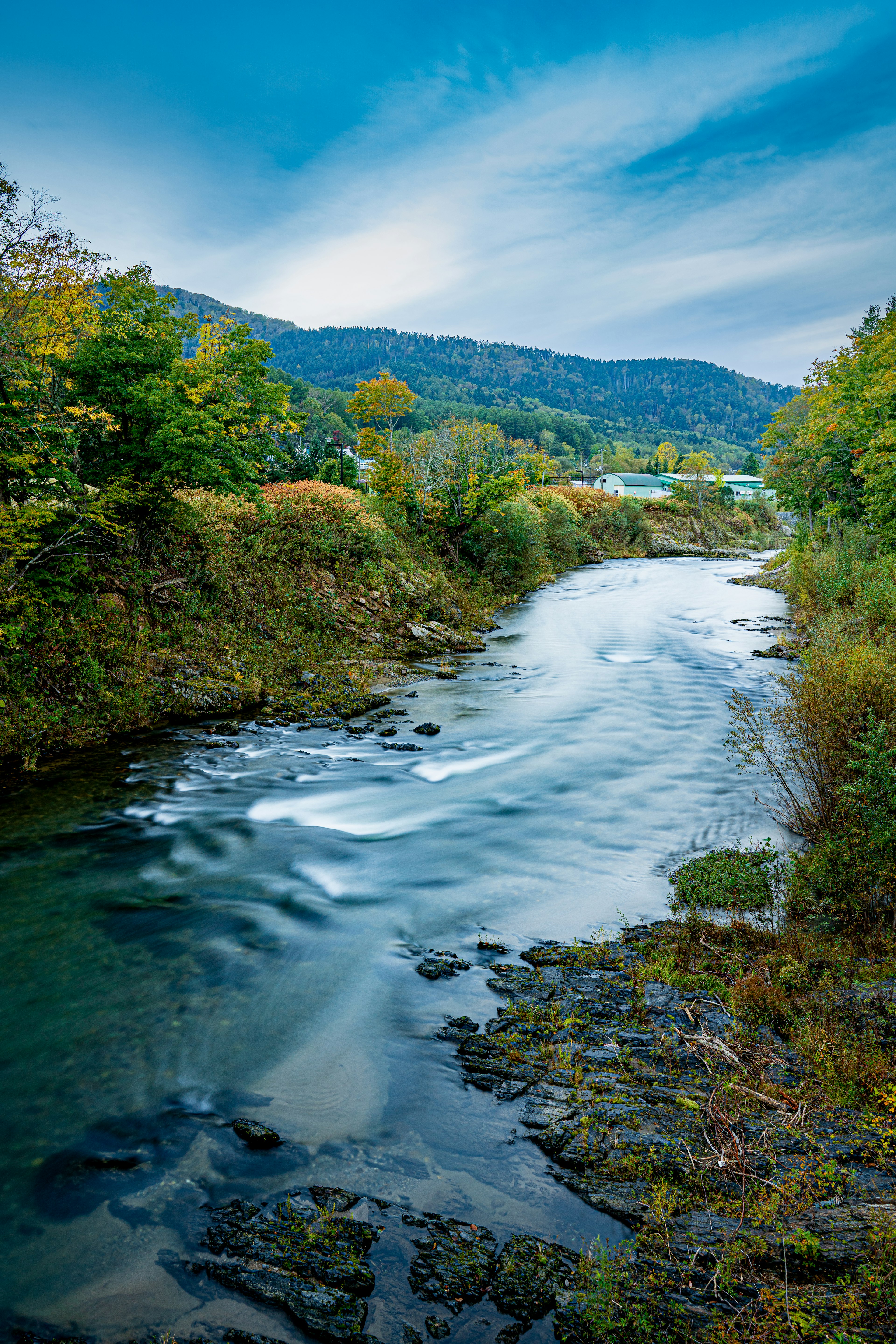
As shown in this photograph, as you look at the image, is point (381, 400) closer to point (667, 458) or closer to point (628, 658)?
point (628, 658)

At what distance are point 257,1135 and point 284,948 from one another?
298 centimetres

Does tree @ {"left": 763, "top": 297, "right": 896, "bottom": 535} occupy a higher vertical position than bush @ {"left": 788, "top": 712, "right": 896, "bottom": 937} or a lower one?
higher

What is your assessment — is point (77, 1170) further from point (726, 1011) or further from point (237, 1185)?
point (726, 1011)

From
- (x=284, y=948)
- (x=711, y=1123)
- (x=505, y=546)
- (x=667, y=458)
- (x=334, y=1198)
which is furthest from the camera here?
(x=667, y=458)

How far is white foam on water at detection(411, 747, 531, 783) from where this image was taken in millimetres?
13945

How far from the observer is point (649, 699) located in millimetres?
19500

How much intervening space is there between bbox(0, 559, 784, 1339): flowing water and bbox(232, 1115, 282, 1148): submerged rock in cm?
9

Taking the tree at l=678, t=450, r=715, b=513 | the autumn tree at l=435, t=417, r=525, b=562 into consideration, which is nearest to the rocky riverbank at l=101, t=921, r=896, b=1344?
the autumn tree at l=435, t=417, r=525, b=562

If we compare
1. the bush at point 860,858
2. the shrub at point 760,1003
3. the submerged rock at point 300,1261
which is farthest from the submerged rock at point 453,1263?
the bush at point 860,858

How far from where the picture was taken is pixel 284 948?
8.15 meters

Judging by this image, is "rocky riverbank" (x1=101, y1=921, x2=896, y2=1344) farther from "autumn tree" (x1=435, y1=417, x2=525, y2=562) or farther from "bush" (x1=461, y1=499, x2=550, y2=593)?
"bush" (x1=461, y1=499, x2=550, y2=593)

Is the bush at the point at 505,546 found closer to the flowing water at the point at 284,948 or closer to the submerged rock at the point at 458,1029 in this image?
the flowing water at the point at 284,948

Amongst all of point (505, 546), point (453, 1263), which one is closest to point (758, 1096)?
point (453, 1263)

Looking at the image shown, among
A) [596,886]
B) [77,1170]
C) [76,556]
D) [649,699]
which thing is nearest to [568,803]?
[596,886]
